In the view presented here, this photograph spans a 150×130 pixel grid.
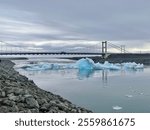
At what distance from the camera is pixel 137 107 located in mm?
8297

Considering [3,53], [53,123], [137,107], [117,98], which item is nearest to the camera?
[53,123]

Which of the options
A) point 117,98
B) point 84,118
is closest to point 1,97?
point 84,118

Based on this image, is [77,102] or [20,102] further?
[77,102]

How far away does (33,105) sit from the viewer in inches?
223

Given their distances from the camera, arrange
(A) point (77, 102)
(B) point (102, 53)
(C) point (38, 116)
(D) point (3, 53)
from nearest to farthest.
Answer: (C) point (38, 116)
(A) point (77, 102)
(D) point (3, 53)
(B) point (102, 53)

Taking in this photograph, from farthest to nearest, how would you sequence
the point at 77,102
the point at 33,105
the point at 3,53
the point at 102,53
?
the point at 102,53, the point at 3,53, the point at 77,102, the point at 33,105

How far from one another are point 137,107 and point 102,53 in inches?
1612

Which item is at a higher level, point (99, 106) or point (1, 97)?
point (1, 97)

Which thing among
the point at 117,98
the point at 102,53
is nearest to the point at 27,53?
the point at 102,53

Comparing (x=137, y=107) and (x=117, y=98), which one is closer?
(x=137, y=107)

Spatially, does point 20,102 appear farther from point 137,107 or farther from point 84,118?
point 137,107

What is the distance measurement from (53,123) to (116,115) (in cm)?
69

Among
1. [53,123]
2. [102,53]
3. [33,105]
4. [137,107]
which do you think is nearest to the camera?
[53,123]

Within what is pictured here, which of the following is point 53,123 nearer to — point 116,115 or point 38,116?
point 38,116
